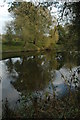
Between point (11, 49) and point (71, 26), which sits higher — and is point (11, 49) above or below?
above

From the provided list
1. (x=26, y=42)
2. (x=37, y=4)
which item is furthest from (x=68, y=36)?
(x=26, y=42)

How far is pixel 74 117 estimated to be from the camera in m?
2.94

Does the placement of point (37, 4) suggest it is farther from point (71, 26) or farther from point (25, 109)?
point (25, 109)

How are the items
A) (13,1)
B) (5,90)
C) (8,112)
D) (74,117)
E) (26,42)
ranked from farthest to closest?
1. (26,42)
2. (5,90)
3. (13,1)
4. (8,112)
5. (74,117)

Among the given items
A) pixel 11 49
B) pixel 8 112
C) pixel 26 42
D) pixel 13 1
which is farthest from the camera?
pixel 11 49

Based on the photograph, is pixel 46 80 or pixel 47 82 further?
pixel 46 80

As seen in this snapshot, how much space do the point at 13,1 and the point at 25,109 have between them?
1.82 m

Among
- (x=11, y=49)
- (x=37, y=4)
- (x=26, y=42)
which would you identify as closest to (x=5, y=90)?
(x=37, y=4)

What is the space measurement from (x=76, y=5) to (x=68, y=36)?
1.59 ft

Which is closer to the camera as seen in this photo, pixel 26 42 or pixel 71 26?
pixel 71 26

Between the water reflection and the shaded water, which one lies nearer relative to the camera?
the shaded water

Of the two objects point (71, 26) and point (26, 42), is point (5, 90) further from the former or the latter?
point (26, 42)

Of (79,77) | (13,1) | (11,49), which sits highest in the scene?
(11,49)

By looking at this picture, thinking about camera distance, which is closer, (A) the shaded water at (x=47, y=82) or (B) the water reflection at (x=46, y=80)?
(A) the shaded water at (x=47, y=82)
